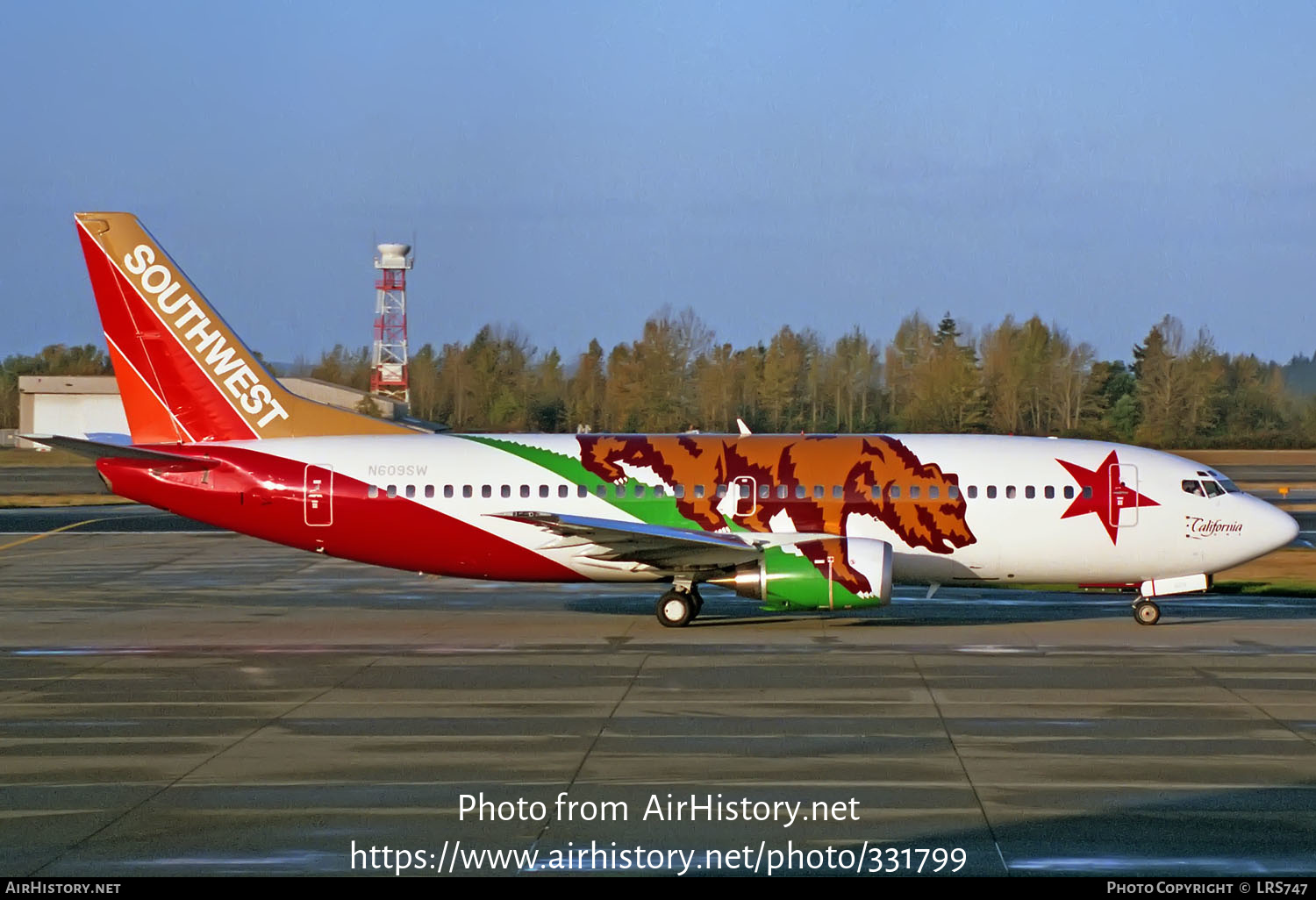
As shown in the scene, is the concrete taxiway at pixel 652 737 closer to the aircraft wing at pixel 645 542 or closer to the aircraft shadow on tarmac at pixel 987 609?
the aircraft shadow on tarmac at pixel 987 609

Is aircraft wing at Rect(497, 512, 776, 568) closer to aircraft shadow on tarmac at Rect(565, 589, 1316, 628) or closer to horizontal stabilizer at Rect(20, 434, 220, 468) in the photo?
aircraft shadow on tarmac at Rect(565, 589, 1316, 628)

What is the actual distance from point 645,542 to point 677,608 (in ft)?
4.87

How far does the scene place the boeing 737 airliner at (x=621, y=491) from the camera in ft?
86.4

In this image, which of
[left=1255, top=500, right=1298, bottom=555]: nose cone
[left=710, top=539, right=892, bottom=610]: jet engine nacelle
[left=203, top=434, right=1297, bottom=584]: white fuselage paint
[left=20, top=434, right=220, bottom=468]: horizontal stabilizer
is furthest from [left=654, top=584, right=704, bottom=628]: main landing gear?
[left=1255, top=500, right=1298, bottom=555]: nose cone

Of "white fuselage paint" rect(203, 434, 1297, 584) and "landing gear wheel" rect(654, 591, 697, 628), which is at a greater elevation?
"white fuselage paint" rect(203, 434, 1297, 584)

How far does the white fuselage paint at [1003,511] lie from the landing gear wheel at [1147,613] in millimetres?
531

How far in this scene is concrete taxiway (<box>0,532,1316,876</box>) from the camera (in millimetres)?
11852

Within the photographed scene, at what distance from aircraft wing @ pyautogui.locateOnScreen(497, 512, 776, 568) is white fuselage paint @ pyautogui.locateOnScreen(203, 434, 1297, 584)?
33 cm

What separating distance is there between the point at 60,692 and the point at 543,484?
397 inches

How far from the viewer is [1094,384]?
3415 inches

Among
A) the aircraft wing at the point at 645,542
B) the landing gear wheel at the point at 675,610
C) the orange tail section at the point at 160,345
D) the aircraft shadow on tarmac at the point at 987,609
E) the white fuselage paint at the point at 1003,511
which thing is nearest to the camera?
the aircraft wing at the point at 645,542

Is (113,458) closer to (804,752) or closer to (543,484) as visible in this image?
(543,484)

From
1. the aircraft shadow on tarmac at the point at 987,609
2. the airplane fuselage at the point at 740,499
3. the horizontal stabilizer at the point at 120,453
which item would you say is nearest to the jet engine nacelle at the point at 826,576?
the airplane fuselage at the point at 740,499

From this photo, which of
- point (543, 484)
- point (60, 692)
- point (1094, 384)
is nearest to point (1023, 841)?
point (60, 692)
